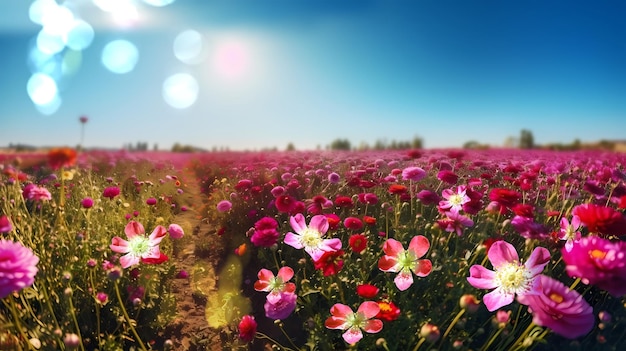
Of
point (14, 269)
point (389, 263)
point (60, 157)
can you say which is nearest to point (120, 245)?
point (60, 157)

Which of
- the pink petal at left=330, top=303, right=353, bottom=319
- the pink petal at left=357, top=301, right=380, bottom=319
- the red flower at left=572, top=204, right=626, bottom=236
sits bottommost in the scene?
the pink petal at left=330, top=303, right=353, bottom=319

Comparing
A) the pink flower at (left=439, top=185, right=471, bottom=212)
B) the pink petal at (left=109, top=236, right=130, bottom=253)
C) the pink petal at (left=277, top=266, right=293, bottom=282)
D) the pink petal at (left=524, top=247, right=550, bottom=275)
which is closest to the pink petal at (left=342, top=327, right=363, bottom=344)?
the pink petal at (left=277, top=266, right=293, bottom=282)

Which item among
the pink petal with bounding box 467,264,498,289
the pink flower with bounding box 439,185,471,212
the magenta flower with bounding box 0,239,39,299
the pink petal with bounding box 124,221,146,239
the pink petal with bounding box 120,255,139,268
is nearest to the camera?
the magenta flower with bounding box 0,239,39,299

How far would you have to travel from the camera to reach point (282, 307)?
5.63 feet

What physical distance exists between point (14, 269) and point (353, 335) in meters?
1.18

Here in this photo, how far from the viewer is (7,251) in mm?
1239

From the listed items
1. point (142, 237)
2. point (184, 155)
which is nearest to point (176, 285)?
point (142, 237)

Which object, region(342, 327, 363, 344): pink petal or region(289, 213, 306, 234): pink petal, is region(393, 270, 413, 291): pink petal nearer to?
region(342, 327, 363, 344): pink petal

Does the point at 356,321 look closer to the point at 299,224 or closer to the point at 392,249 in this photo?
the point at 392,249

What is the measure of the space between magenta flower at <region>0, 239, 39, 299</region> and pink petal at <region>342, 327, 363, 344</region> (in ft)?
3.60

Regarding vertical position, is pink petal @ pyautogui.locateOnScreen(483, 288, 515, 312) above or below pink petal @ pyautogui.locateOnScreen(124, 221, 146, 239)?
below

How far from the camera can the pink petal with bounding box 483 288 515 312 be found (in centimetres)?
144

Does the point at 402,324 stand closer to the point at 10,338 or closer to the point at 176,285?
the point at 10,338

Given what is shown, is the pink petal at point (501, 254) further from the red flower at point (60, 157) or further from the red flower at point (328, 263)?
the red flower at point (60, 157)
